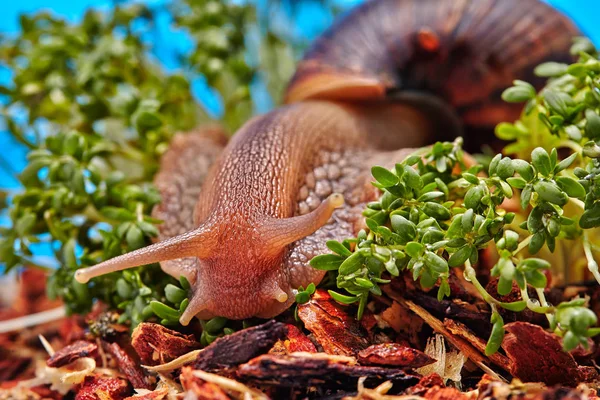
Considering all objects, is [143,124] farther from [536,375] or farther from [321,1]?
[321,1]

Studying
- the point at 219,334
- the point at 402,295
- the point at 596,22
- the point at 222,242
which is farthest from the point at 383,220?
the point at 596,22

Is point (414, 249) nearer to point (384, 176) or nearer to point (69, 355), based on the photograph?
point (384, 176)

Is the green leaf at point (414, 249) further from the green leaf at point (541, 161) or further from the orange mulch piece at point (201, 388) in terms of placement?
the orange mulch piece at point (201, 388)

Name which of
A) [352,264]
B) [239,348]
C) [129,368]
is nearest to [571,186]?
[352,264]

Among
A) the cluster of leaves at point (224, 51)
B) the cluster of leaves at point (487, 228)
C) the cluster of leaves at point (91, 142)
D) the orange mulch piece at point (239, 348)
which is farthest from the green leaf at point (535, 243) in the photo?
the cluster of leaves at point (224, 51)

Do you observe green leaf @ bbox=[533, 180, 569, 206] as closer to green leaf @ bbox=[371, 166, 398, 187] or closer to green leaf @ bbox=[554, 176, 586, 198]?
green leaf @ bbox=[554, 176, 586, 198]

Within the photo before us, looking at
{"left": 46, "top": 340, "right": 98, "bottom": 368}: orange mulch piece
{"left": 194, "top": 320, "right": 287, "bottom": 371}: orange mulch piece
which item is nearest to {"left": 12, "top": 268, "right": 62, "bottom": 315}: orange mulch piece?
{"left": 46, "top": 340, "right": 98, "bottom": 368}: orange mulch piece

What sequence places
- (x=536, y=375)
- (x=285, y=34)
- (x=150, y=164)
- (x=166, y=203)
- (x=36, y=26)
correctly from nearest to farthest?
(x=536, y=375), (x=166, y=203), (x=150, y=164), (x=36, y=26), (x=285, y=34)
